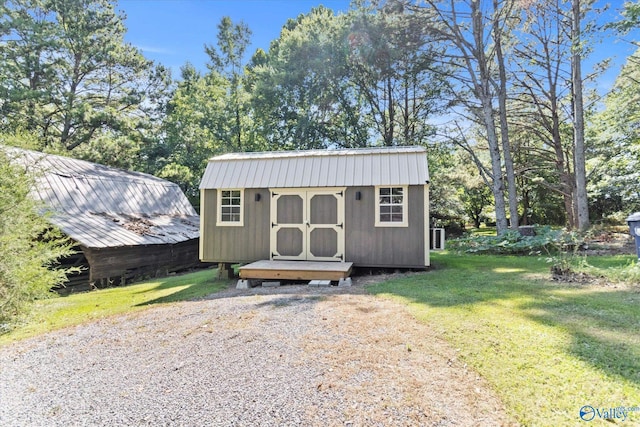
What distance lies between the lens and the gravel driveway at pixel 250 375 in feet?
6.74

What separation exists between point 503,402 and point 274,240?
5862mm

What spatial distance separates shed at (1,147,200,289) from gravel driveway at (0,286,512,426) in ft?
16.3

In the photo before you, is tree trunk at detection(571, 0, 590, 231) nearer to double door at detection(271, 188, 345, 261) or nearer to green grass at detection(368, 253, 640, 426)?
green grass at detection(368, 253, 640, 426)

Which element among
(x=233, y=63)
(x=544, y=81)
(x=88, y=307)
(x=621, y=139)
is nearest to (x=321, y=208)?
(x=88, y=307)

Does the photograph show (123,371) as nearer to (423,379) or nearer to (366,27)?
(423,379)

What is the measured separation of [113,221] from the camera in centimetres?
1036

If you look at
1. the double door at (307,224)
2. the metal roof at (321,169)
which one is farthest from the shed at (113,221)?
the double door at (307,224)

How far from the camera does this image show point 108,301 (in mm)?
6219

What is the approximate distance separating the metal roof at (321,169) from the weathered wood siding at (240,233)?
0.34 metres

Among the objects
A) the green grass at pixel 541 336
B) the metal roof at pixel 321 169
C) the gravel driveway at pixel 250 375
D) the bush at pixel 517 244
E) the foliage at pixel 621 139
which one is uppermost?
the foliage at pixel 621 139

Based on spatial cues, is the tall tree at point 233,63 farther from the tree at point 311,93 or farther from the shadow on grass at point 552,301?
the shadow on grass at point 552,301

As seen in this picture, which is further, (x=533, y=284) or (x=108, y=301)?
(x=108, y=301)

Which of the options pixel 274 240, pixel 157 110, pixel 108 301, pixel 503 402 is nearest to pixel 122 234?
pixel 108 301

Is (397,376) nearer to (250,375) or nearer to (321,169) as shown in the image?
(250,375)
